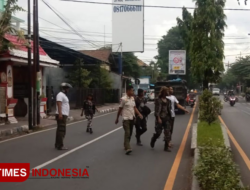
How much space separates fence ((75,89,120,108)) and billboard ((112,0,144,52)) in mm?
5331

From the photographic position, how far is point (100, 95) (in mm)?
37031

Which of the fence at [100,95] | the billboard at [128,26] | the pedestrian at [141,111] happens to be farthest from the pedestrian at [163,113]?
the billboard at [128,26]

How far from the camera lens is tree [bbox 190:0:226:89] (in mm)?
29922

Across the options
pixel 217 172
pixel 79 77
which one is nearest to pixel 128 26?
pixel 79 77

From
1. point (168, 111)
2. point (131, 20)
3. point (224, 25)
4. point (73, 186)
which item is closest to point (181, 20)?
point (131, 20)

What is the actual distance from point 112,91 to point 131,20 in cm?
834

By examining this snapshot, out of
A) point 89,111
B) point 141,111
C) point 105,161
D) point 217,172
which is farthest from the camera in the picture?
point 89,111

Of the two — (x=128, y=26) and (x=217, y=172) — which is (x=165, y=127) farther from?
(x=128, y=26)

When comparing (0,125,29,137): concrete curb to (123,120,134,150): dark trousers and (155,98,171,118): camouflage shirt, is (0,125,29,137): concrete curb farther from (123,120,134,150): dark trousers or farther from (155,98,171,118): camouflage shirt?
(155,98,171,118): camouflage shirt

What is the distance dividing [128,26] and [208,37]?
15.3 meters

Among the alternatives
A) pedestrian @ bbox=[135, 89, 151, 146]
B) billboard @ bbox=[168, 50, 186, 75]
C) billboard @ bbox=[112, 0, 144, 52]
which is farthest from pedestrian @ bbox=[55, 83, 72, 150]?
billboard @ bbox=[168, 50, 186, 75]

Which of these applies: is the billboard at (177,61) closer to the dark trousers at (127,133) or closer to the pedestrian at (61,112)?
the pedestrian at (61,112)

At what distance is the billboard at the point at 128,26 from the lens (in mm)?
43469

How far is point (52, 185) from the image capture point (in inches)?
262
